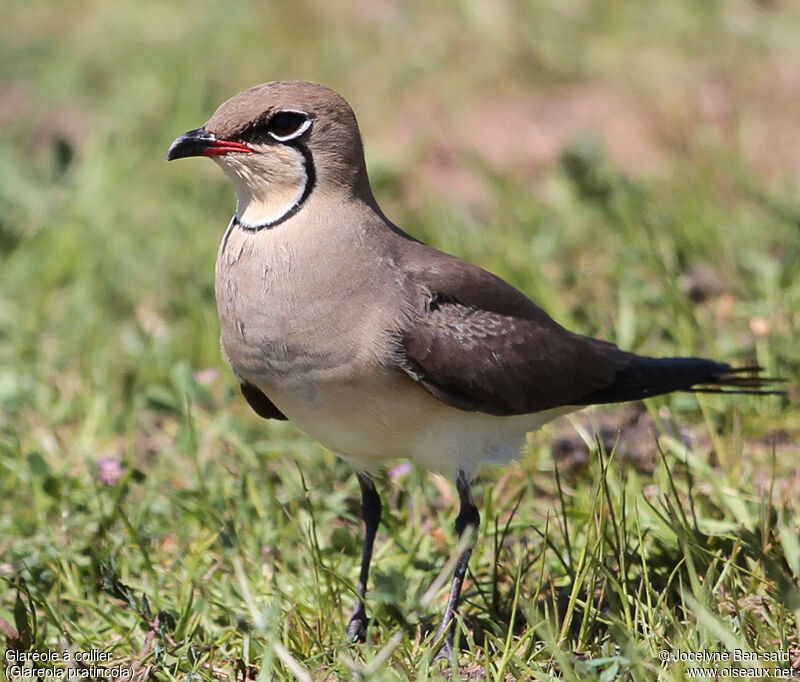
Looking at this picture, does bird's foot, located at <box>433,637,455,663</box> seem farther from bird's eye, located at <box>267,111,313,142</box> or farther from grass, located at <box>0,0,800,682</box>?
bird's eye, located at <box>267,111,313,142</box>

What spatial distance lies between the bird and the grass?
0.36 meters

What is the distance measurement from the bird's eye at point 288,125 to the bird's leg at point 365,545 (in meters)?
1.24

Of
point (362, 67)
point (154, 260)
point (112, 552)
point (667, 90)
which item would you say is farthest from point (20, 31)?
point (112, 552)

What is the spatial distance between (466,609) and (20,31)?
7132 mm

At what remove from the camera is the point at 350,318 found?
362cm

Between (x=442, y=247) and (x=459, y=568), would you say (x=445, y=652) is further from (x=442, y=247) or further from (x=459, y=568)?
(x=442, y=247)

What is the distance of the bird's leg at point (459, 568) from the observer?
3.58 m

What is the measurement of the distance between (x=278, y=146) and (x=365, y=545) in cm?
142

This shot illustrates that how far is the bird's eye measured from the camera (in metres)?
3.75

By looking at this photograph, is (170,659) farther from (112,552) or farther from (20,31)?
(20,31)

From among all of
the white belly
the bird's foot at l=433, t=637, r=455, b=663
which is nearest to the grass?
the bird's foot at l=433, t=637, r=455, b=663

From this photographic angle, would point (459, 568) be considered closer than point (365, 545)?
Yes

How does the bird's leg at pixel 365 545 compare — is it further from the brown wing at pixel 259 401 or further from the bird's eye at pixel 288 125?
the bird's eye at pixel 288 125

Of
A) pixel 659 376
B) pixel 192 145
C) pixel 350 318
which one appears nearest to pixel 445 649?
pixel 350 318
